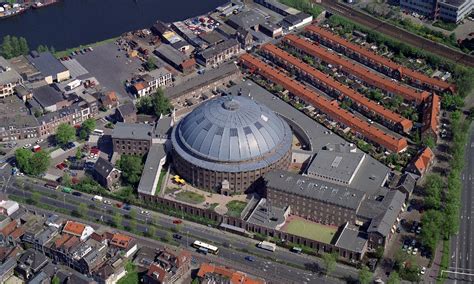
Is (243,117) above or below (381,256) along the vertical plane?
above

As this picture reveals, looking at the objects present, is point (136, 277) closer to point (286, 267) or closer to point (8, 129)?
point (286, 267)

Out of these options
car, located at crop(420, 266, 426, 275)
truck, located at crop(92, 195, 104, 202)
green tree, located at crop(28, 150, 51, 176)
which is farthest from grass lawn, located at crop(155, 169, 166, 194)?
car, located at crop(420, 266, 426, 275)

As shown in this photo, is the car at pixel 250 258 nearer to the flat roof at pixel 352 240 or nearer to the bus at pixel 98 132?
the flat roof at pixel 352 240

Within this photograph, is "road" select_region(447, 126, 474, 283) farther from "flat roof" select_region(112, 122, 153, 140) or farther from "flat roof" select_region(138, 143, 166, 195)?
"flat roof" select_region(112, 122, 153, 140)

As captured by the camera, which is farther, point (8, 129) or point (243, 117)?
point (8, 129)

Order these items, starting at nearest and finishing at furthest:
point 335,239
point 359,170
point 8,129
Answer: point 335,239
point 359,170
point 8,129

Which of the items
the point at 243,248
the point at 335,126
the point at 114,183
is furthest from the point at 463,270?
the point at 114,183
